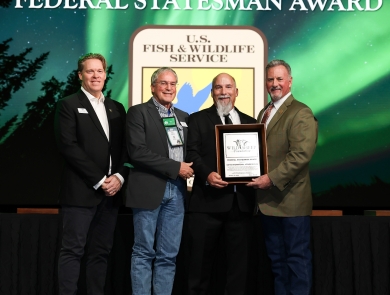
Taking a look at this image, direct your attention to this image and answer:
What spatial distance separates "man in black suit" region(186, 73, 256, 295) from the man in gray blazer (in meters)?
0.09

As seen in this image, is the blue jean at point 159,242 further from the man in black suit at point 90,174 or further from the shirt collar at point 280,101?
the shirt collar at point 280,101

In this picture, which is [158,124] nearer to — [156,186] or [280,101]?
[156,186]

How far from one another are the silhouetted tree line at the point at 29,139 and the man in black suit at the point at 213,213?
1.53 m

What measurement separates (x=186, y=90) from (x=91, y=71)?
4.09 feet

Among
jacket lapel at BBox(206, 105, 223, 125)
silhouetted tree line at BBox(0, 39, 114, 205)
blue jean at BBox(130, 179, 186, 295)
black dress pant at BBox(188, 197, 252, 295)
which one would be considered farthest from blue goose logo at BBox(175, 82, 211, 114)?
black dress pant at BBox(188, 197, 252, 295)

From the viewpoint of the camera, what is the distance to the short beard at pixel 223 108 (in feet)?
10.0

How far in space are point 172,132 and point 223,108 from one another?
1.13 ft

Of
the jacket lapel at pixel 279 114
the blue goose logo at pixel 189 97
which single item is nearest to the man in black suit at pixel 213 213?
the jacket lapel at pixel 279 114

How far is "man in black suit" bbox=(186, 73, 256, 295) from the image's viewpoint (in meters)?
2.97

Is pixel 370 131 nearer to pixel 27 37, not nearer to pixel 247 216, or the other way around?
pixel 247 216

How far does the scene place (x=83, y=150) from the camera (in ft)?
9.71

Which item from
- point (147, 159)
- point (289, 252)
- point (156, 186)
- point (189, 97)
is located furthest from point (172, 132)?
point (189, 97)

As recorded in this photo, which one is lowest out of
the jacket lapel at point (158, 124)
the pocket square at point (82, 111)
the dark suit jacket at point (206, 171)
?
the dark suit jacket at point (206, 171)

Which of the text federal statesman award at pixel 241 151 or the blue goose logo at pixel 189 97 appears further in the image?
the blue goose logo at pixel 189 97
